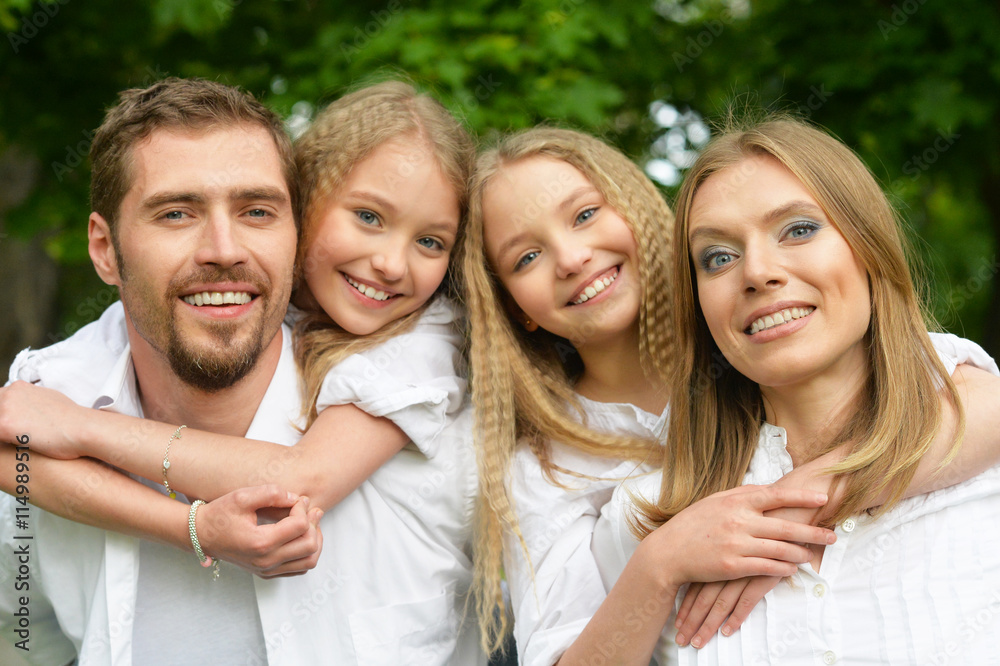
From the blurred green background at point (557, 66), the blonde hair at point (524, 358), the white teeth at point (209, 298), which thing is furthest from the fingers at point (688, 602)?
the blurred green background at point (557, 66)

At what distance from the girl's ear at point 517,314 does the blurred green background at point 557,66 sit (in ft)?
3.12

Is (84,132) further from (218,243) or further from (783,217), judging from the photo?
(783,217)

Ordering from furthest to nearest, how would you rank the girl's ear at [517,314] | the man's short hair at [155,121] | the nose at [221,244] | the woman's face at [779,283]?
1. the girl's ear at [517,314]
2. the man's short hair at [155,121]
3. the nose at [221,244]
4. the woman's face at [779,283]

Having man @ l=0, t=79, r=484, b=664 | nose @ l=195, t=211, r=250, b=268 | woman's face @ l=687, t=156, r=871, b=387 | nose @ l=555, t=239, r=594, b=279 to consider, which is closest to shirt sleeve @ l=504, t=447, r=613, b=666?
man @ l=0, t=79, r=484, b=664

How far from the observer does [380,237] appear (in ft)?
9.69

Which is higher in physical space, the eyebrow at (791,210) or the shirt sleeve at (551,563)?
the eyebrow at (791,210)

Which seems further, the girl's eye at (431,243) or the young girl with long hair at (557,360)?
the girl's eye at (431,243)

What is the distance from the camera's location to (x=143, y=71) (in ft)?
16.0

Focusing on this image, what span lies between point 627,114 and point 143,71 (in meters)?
2.98

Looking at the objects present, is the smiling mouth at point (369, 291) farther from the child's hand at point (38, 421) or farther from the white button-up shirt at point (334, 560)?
the child's hand at point (38, 421)

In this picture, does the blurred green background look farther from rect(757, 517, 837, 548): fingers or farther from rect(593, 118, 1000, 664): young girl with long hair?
rect(757, 517, 837, 548): fingers

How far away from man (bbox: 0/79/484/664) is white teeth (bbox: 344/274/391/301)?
0.81 ft

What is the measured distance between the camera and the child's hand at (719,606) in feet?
7.25

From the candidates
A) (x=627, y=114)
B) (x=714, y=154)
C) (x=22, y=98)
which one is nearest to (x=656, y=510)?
(x=714, y=154)
